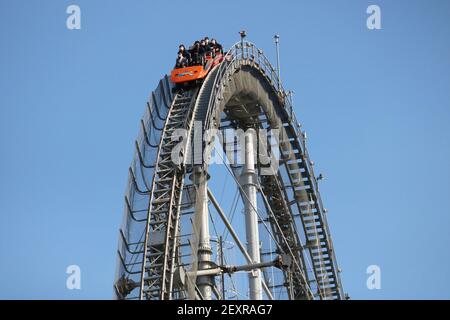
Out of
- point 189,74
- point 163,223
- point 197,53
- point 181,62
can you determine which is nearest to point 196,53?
point 197,53

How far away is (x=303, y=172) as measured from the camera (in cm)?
4350

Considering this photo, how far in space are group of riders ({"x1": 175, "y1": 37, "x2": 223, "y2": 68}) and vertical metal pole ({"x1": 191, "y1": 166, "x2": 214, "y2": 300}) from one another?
509 centimetres

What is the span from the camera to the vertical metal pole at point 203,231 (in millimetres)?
31347

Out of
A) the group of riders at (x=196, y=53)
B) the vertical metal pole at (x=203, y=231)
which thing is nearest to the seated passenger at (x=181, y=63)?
the group of riders at (x=196, y=53)

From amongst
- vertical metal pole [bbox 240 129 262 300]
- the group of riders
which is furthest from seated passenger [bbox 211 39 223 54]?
vertical metal pole [bbox 240 129 262 300]

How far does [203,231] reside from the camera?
33094 mm

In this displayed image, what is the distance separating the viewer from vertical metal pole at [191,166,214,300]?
3135cm

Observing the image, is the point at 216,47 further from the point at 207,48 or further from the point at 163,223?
the point at 163,223

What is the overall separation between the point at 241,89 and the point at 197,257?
26.8ft

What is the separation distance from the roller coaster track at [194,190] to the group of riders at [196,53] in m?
0.69

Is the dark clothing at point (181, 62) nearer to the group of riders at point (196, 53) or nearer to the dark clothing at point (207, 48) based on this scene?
the group of riders at point (196, 53)

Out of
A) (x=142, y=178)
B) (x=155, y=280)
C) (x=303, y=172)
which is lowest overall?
(x=155, y=280)
